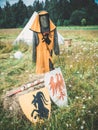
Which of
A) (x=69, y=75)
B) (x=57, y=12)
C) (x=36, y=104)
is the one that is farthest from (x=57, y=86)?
(x=57, y=12)

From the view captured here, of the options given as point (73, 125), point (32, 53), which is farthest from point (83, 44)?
point (73, 125)

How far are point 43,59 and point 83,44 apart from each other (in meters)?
0.76

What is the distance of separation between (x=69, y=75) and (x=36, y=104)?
2.28 ft

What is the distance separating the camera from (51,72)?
181 inches

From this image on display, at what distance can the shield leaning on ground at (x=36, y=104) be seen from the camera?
425 cm

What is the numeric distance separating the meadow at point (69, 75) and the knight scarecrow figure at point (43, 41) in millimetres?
85

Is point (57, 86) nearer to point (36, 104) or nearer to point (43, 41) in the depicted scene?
point (36, 104)

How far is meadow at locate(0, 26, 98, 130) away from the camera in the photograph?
4240 millimetres

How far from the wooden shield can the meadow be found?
8 centimetres

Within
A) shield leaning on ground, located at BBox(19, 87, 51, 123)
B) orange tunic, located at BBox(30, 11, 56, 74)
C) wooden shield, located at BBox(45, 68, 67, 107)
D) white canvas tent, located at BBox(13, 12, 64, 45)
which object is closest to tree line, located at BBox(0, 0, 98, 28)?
white canvas tent, located at BBox(13, 12, 64, 45)

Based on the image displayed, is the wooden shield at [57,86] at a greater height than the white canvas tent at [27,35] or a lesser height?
lesser

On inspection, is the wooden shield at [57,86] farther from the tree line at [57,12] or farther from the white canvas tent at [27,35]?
the tree line at [57,12]

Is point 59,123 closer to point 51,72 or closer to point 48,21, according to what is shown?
point 51,72

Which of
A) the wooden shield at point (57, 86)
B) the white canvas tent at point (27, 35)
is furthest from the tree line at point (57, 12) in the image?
the wooden shield at point (57, 86)
